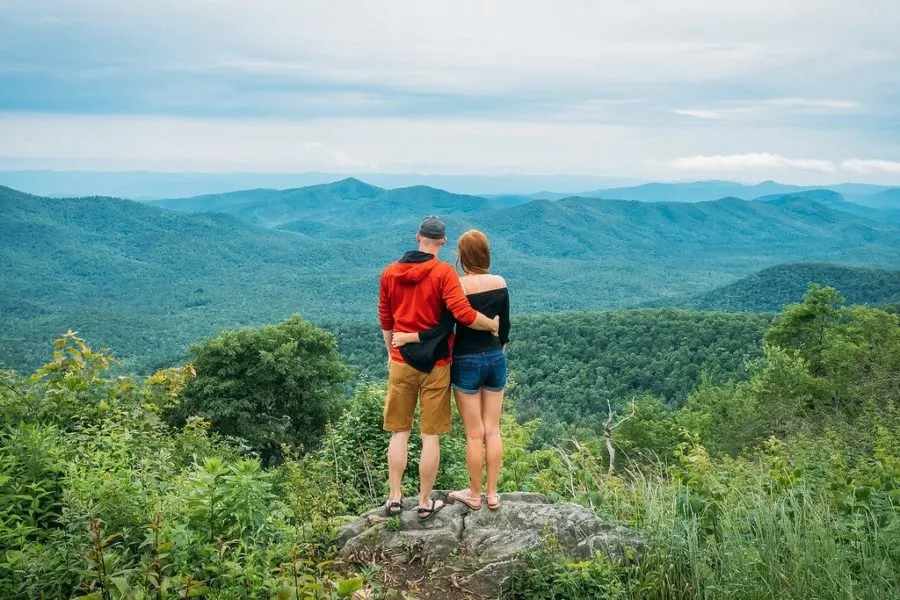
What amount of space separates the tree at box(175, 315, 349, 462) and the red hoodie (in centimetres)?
1645

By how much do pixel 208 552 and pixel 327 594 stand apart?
81 cm

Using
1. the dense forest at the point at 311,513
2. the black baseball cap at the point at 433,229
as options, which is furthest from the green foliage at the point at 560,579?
the black baseball cap at the point at 433,229

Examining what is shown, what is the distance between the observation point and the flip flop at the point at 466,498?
5.07 m

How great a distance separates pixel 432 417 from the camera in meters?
4.82

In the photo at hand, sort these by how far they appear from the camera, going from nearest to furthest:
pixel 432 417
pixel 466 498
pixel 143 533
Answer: pixel 143 533, pixel 432 417, pixel 466 498

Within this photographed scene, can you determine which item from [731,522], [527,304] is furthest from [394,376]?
[527,304]

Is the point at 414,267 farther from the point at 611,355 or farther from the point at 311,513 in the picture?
the point at 611,355

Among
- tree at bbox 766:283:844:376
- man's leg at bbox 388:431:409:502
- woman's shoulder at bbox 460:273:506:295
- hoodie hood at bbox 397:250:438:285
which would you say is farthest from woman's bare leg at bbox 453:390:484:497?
→ tree at bbox 766:283:844:376

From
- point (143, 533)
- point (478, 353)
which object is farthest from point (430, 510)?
point (143, 533)

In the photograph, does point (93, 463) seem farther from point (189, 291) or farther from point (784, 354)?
point (189, 291)

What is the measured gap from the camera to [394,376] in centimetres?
482

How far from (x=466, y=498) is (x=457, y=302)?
1.68 metres

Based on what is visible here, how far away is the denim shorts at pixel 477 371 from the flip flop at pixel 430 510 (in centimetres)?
97

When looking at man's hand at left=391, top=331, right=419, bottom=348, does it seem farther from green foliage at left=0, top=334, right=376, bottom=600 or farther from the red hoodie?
green foliage at left=0, top=334, right=376, bottom=600
